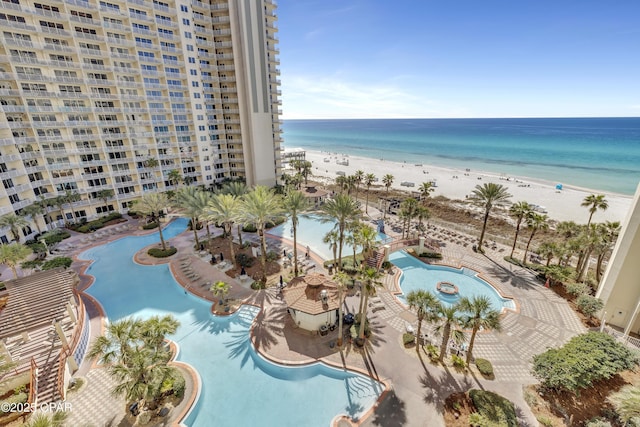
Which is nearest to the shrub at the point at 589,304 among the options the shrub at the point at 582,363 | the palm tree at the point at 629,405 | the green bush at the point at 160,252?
the shrub at the point at 582,363

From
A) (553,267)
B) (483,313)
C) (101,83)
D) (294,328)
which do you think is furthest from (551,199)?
(101,83)

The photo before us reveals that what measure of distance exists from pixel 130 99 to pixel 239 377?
57147 mm

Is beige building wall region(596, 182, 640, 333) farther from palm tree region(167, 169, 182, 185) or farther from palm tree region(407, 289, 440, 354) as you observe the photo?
palm tree region(167, 169, 182, 185)

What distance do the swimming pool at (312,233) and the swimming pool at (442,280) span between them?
7700mm

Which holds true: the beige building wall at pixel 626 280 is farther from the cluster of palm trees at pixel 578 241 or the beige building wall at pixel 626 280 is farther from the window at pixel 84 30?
the window at pixel 84 30

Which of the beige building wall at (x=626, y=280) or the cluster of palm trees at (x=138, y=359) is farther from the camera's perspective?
the beige building wall at (x=626, y=280)

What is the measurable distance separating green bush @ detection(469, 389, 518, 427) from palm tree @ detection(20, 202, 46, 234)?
205 feet

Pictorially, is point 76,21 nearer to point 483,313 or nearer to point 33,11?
point 33,11

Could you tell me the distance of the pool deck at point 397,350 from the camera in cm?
1797

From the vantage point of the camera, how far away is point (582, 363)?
59.4 ft

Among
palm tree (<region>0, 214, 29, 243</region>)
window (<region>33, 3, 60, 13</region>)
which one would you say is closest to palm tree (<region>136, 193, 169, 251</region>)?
palm tree (<region>0, 214, 29, 243</region>)

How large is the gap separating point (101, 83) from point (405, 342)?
65.0 meters

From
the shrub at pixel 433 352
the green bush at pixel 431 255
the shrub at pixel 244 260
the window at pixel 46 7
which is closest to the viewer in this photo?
the shrub at pixel 433 352

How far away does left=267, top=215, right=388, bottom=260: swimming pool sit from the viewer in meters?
41.9
